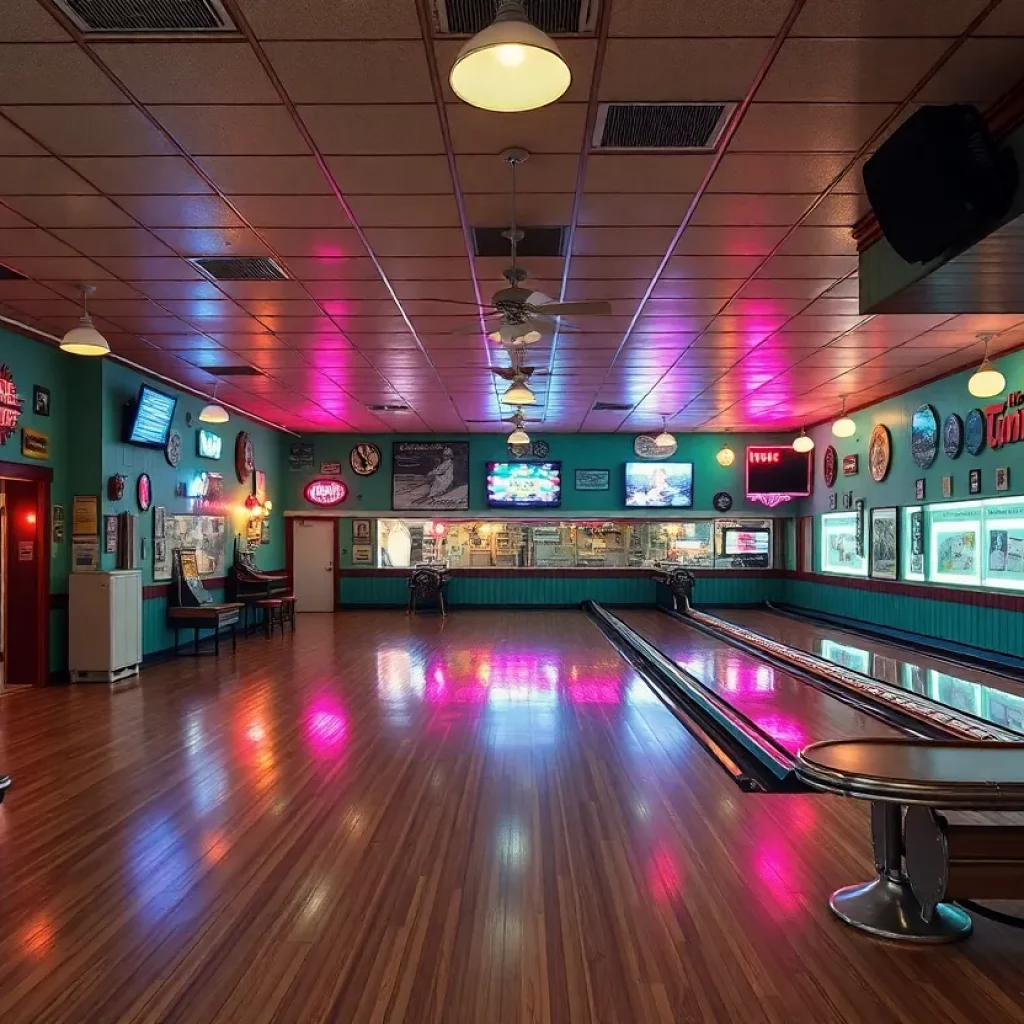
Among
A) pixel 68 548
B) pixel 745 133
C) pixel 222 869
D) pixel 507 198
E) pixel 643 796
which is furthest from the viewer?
pixel 68 548

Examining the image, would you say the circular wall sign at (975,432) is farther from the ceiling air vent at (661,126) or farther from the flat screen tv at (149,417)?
the flat screen tv at (149,417)

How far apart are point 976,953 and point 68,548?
870 centimetres

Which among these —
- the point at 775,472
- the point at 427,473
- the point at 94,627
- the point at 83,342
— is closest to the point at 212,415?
the point at 94,627

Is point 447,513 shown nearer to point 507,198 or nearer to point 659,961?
point 507,198

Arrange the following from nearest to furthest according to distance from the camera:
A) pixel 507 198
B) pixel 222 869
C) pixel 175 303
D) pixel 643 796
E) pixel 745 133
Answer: pixel 222 869 < pixel 745 133 < pixel 643 796 < pixel 507 198 < pixel 175 303

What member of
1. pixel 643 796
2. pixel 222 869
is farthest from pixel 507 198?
pixel 222 869

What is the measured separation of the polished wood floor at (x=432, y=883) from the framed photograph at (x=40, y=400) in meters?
3.28

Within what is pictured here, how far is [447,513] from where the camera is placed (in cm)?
1623

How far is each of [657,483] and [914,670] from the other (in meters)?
7.73

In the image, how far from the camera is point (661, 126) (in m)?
4.19

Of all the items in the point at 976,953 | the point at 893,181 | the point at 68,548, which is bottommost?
the point at 976,953

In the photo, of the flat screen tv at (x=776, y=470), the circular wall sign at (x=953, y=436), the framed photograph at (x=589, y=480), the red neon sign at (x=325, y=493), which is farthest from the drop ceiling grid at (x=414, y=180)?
the framed photograph at (x=589, y=480)

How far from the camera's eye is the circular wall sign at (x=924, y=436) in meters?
10.5

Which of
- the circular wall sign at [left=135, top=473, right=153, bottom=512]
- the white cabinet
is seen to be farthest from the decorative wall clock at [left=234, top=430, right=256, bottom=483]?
the white cabinet
